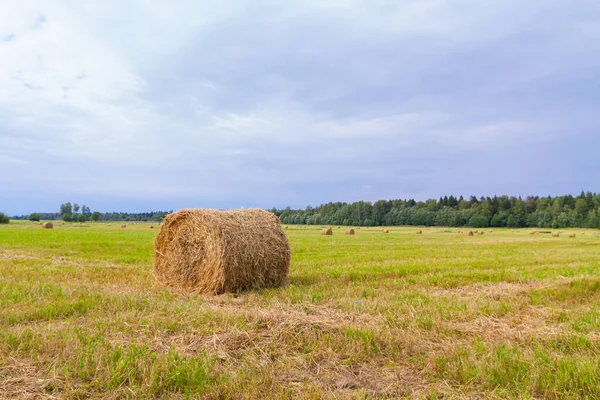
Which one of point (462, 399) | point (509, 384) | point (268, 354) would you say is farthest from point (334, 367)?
point (509, 384)

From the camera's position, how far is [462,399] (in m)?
3.50

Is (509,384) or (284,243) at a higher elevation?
(284,243)

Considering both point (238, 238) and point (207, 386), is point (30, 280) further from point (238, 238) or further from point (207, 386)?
point (207, 386)

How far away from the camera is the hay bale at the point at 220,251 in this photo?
875cm

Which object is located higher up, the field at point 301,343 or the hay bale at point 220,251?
the hay bale at point 220,251

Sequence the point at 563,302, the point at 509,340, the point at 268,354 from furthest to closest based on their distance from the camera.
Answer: the point at 563,302 → the point at 509,340 → the point at 268,354

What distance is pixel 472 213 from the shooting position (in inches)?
3971

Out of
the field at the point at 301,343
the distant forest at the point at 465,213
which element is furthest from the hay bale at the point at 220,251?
the distant forest at the point at 465,213

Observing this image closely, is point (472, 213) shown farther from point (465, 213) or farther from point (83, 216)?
point (83, 216)

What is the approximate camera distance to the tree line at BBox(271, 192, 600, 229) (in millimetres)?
94250

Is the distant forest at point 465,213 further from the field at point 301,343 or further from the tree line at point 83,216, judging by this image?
the field at point 301,343

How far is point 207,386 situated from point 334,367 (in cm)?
132

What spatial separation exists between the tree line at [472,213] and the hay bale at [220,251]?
8552 centimetres

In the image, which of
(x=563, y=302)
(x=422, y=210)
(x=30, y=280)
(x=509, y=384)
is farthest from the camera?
(x=422, y=210)
